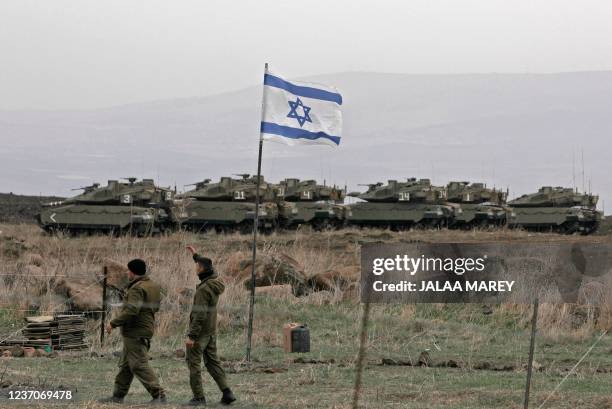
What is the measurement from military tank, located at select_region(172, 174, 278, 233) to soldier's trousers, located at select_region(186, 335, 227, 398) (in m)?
38.7

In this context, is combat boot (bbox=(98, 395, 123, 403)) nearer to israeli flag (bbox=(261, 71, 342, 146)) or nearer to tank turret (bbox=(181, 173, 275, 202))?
israeli flag (bbox=(261, 71, 342, 146))

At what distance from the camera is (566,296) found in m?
13.8

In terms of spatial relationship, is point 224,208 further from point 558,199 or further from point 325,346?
point 325,346

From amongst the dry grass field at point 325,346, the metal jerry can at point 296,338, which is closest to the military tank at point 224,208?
the dry grass field at point 325,346

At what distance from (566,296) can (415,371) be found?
2243 mm

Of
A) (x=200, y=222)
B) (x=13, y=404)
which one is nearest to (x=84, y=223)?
(x=200, y=222)

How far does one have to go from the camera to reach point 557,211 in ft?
187

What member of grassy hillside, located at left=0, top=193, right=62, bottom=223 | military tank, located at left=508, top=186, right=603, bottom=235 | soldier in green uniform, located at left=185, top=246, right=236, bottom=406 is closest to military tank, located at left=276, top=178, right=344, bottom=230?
military tank, located at left=508, top=186, right=603, bottom=235

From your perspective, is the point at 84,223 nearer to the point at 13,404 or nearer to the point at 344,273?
the point at 344,273

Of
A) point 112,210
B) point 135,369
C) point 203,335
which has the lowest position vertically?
point 135,369

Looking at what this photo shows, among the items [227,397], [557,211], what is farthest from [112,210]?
[227,397]

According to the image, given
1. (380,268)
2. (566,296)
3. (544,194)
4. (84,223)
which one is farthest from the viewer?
(544,194)

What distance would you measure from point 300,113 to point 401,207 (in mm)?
39833

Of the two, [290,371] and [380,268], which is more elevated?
[380,268]
